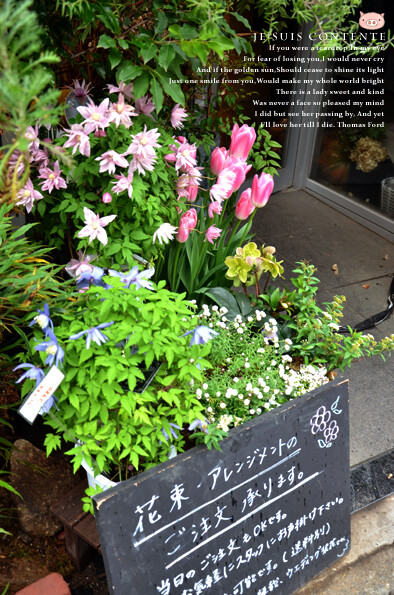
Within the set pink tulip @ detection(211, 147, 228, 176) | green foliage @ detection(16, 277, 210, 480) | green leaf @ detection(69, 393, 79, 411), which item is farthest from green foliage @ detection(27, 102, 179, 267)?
green leaf @ detection(69, 393, 79, 411)

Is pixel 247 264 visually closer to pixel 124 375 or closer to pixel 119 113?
pixel 119 113

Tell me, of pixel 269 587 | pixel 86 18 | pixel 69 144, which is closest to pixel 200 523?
pixel 269 587

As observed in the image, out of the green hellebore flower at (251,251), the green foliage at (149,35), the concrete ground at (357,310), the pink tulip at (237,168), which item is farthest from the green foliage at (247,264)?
the concrete ground at (357,310)

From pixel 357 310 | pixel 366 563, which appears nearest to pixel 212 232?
pixel 366 563

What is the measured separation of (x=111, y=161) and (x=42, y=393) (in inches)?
28.1

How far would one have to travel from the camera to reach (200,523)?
1.52 meters

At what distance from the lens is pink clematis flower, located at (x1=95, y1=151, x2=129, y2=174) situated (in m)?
1.66

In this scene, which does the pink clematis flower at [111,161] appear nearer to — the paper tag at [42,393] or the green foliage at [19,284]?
the green foliage at [19,284]

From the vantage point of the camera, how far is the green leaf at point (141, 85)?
166cm

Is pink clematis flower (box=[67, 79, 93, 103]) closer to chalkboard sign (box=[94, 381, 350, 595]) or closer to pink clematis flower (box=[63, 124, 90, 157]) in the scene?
pink clematis flower (box=[63, 124, 90, 157])

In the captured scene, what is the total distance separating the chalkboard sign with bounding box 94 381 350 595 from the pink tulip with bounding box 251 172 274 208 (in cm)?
69

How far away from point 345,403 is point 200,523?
569 millimetres

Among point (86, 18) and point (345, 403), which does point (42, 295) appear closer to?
point (86, 18)

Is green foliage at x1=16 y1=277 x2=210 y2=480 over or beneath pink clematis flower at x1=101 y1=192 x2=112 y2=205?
beneath
